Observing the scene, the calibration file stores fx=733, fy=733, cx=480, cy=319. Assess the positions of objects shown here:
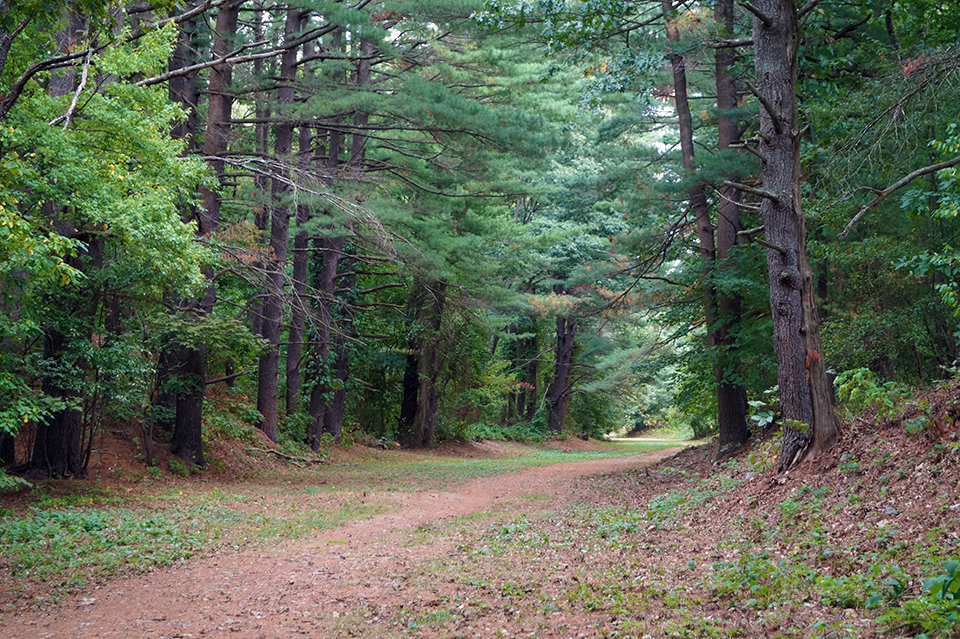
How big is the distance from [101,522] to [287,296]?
20.5ft

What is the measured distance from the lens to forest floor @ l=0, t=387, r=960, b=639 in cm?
472

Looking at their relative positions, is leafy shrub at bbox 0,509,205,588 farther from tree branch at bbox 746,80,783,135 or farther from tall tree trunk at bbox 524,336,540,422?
tall tree trunk at bbox 524,336,540,422

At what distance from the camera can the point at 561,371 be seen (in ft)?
113

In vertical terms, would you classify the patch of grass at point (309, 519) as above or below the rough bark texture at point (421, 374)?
below

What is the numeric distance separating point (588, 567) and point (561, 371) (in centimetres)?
2812

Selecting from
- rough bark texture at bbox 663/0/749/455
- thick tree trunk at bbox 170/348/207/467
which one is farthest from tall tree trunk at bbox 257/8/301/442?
rough bark texture at bbox 663/0/749/455

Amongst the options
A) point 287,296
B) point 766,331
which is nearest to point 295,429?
point 287,296

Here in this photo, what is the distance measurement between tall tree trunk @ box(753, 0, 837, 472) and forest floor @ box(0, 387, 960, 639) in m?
0.44

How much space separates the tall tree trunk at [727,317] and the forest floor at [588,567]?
2863mm

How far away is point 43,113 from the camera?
31.3ft

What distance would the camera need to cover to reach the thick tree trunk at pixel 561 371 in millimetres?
34500

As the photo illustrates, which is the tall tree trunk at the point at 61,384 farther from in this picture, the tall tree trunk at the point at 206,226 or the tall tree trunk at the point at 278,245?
the tall tree trunk at the point at 278,245

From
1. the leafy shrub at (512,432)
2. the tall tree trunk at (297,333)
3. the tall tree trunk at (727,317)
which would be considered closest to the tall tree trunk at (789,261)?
the tall tree trunk at (727,317)

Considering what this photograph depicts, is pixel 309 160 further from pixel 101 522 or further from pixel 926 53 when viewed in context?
pixel 926 53
